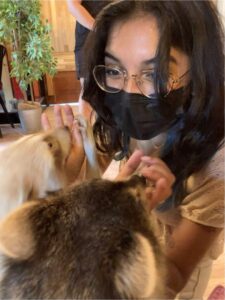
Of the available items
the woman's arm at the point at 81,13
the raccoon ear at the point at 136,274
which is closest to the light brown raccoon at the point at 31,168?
the raccoon ear at the point at 136,274

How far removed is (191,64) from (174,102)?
0.36 ft

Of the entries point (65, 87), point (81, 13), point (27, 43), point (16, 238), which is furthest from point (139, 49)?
point (65, 87)

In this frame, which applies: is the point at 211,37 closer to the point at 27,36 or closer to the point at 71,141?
the point at 71,141

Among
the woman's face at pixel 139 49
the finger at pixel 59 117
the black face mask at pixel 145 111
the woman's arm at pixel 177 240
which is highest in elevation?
the woman's face at pixel 139 49

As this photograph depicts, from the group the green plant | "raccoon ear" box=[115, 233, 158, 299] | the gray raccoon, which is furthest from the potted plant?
"raccoon ear" box=[115, 233, 158, 299]

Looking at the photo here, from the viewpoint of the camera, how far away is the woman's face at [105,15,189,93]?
858 millimetres

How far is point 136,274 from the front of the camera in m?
0.55

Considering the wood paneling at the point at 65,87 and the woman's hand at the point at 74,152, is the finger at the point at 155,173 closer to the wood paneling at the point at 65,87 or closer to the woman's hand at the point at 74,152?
the woman's hand at the point at 74,152

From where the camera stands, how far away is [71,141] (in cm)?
110

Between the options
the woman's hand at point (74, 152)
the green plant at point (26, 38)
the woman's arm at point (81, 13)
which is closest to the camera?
the woman's hand at point (74, 152)

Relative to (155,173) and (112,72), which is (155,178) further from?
(112,72)

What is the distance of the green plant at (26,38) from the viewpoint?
3.15 m

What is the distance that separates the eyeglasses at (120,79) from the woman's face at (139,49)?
0.03 feet

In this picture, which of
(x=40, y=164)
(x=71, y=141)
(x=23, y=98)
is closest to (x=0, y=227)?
(x=40, y=164)
